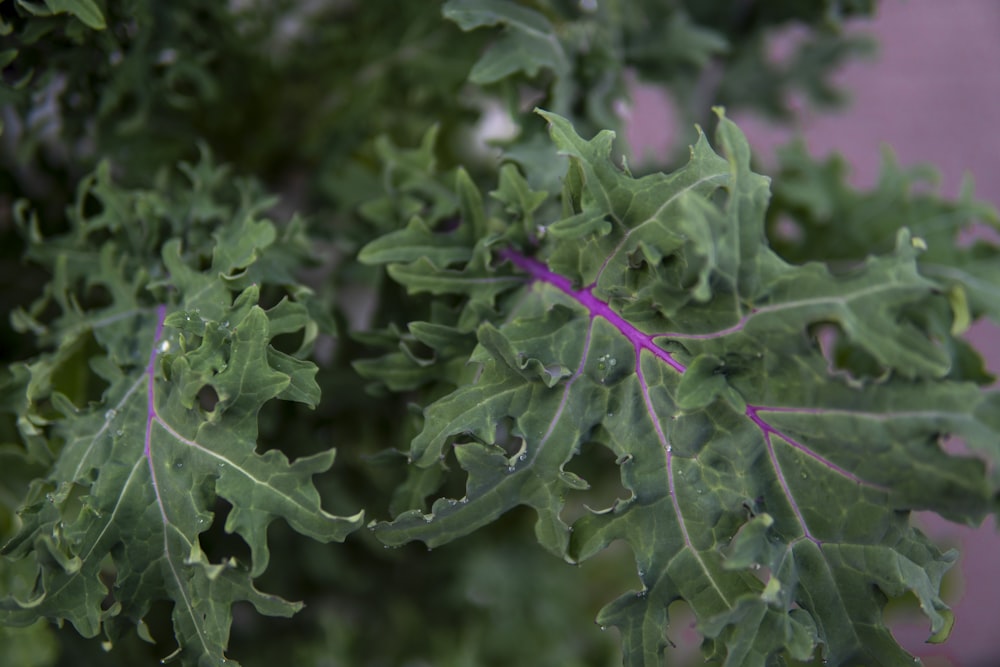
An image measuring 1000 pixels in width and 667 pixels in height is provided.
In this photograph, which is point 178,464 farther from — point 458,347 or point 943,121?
point 943,121

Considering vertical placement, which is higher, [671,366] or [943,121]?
[671,366]

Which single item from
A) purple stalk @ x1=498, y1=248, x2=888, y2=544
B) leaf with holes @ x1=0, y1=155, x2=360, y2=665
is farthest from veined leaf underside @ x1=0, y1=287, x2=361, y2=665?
purple stalk @ x1=498, y1=248, x2=888, y2=544

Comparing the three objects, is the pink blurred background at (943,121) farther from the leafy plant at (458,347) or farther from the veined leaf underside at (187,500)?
the veined leaf underside at (187,500)

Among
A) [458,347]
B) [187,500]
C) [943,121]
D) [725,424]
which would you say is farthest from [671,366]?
[943,121]

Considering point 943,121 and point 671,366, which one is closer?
point 671,366

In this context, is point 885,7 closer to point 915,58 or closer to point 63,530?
point 915,58

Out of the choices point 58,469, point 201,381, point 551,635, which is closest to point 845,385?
point 201,381

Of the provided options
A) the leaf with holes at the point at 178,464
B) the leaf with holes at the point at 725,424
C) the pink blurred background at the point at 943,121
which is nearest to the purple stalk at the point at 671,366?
the leaf with holes at the point at 725,424
